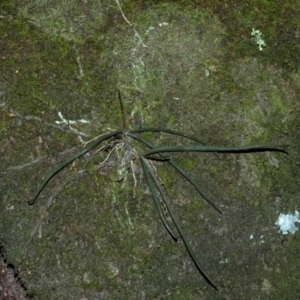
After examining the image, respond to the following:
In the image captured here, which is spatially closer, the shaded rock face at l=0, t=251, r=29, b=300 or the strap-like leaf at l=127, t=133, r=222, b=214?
the strap-like leaf at l=127, t=133, r=222, b=214

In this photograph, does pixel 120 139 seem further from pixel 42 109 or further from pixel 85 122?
pixel 42 109

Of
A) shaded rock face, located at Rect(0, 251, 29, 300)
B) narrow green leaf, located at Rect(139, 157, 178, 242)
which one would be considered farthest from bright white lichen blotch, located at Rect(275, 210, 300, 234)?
shaded rock face, located at Rect(0, 251, 29, 300)

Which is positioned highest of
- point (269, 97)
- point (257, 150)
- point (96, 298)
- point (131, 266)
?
point (269, 97)

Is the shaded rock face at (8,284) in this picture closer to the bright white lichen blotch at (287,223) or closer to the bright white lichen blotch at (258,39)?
the bright white lichen blotch at (287,223)

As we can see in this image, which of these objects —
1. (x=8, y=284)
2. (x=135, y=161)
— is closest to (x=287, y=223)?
(x=135, y=161)

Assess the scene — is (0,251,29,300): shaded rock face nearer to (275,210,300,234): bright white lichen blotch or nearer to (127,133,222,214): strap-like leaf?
(127,133,222,214): strap-like leaf

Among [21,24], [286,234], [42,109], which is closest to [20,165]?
[42,109]

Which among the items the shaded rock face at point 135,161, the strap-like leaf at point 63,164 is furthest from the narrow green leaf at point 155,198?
the strap-like leaf at point 63,164
